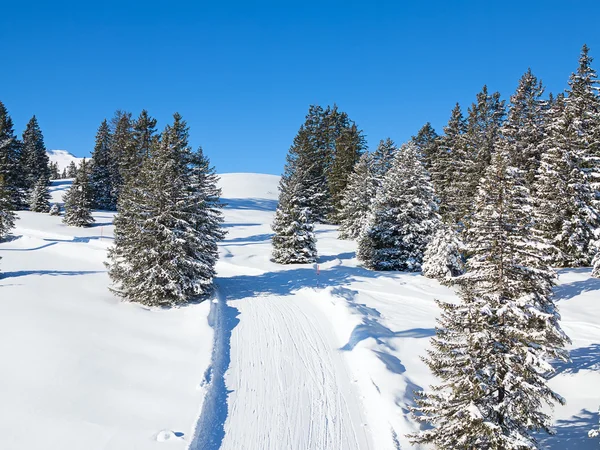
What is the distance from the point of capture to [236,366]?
1032cm

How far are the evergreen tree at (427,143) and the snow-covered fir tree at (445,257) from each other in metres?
29.6

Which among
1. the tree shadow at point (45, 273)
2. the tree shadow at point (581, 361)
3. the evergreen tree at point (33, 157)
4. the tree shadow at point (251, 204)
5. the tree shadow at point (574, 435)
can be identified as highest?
the evergreen tree at point (33, 157)

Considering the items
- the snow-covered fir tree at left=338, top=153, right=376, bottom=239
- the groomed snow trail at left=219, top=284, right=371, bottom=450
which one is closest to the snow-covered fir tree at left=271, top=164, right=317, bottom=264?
the snow-covered fir tree at left=338, top=153, right=376, bottom=239

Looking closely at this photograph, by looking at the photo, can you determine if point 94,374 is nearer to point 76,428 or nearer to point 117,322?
point 76,428

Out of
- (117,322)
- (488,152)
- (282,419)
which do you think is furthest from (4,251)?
(488,152)

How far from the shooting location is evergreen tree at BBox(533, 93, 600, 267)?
1925cm

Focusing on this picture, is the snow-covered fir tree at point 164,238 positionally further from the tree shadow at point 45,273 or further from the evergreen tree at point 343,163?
the evergreen tree at point 343,163

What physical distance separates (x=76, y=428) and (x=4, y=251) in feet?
89.3

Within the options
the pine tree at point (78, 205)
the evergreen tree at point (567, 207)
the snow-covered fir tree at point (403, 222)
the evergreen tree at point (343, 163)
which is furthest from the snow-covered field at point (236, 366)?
the evergreen tree at point (343, 163)

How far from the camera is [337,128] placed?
55156 millimetres

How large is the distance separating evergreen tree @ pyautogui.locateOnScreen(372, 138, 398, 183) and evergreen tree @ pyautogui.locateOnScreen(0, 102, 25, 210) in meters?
42.7

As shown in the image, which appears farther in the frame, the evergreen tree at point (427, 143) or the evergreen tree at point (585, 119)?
the evergreen tree at point (427, 143)

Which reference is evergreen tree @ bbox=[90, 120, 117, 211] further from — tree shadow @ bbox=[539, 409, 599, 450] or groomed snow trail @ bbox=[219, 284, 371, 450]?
tree shadow @ bbox=[539, 409, 599, 450]

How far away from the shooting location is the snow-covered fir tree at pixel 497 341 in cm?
618
